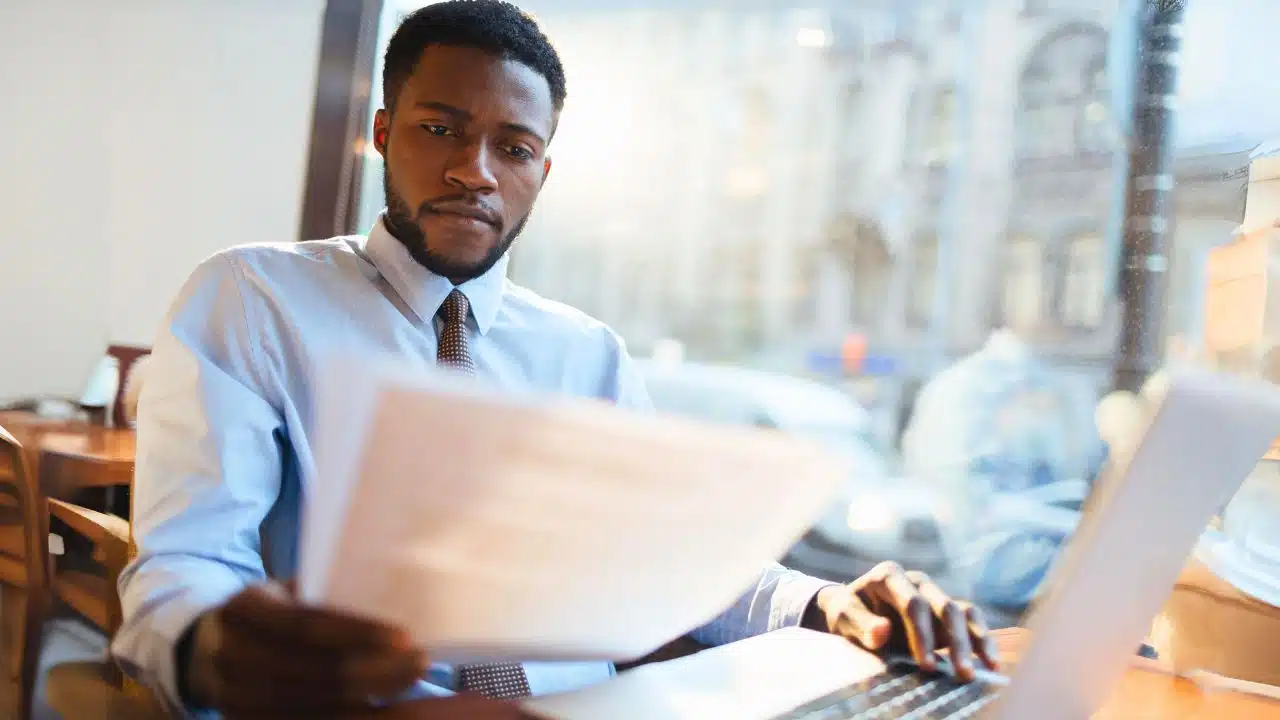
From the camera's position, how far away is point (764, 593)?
0.93 meters

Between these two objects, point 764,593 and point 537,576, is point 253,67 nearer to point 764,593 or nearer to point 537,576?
point 764,593

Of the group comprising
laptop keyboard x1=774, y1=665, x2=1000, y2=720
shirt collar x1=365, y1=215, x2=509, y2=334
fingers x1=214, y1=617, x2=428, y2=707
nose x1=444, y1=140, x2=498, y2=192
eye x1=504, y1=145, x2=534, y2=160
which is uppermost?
eye x1=504, y1=145, x2=534, y2=160

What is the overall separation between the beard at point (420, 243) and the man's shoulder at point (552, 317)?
11 cm

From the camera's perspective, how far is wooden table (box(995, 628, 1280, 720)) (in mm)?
683

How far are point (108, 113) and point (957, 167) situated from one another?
192cm

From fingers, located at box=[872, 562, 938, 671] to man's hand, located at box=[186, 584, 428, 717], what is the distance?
1.54 feet

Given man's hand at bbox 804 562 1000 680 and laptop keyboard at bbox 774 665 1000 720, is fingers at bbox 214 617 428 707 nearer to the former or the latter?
laptop keyboard at bbox 774 665 1000 720

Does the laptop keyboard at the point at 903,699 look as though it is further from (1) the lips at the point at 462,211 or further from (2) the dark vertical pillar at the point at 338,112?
(2) the dark vertical pillar at the point at 338,112

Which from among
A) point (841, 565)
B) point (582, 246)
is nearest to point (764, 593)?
point (841, 565)

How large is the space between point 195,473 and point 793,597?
557mm

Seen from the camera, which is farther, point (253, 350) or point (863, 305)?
point (863, 305)

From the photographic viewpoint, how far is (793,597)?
0.88m

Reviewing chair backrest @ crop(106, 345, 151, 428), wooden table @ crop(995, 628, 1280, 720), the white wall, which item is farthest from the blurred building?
wooden table @ crop(995, 628, 1280, 720)

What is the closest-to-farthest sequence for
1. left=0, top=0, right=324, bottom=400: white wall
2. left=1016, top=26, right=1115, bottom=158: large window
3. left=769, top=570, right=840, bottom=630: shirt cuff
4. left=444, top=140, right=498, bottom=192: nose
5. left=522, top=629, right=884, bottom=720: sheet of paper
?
left=522, top=629, right=884, bottom=720: sheet of paper
left=769, top=570, right=840, bottom=630: shirt cuff
left=444, top=140, right=498, bottom=192: nose
left=0, top=0, right=324, bottom=400: white wall
left=1016, top=26, right=1115, bottom=158: large window
